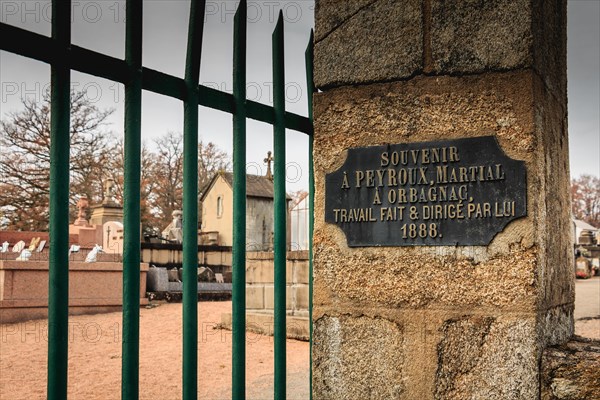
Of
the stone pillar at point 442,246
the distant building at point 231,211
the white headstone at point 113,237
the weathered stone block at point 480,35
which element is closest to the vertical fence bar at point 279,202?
the stone pillar at point 442,246

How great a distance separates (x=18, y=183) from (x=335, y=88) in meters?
19.6

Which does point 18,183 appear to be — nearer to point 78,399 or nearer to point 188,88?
point 78,399

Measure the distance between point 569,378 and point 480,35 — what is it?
1.42m

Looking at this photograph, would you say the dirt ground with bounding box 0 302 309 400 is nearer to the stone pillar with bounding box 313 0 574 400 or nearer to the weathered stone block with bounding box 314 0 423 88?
the stone pillar with bounding box 313 0 574 400

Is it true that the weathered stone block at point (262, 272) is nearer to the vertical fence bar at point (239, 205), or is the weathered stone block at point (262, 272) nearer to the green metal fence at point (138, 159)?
the green metal fence at point (138, 159)

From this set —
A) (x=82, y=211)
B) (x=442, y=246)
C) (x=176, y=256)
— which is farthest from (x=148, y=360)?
(x=82, y=211)

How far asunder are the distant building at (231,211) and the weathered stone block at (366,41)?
1932 centimetres

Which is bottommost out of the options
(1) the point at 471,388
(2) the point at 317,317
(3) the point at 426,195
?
(1) the point at 471,388

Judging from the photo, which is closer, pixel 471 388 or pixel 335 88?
pixel 471 388

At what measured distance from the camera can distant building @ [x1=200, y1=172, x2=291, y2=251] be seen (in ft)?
82.9

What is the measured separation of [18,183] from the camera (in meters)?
20.1

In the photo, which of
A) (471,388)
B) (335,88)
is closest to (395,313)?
(471,388)

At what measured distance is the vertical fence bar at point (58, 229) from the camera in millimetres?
1943

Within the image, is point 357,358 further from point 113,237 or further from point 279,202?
point 113,237
